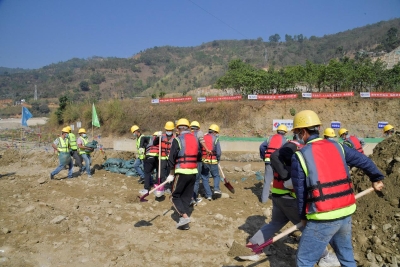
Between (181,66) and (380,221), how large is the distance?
425ft

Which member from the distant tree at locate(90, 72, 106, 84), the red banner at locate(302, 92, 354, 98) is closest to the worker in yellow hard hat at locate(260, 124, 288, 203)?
the red banner at locate(302, 92, 354, 98)

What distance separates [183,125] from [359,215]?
348 centimetres

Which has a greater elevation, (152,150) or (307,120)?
(307,120)

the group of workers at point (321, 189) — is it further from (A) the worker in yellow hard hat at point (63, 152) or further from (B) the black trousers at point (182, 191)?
(A) the worker in yellow hard hat at point (63, 152)

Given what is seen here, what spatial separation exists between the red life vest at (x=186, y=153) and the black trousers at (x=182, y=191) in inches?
7.2

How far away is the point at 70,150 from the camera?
1012 cm

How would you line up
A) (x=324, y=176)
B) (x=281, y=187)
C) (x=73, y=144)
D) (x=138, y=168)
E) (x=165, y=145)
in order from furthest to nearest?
(x=73, y=144) < (x=138, y=168) < (x=165, y=145) < (x=281, y=187) < (x=324, y=176)

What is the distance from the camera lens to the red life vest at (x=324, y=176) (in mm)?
2715

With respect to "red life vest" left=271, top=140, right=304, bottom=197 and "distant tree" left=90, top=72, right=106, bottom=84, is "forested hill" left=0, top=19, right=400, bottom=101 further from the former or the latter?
"red life vest" left=271, top=140, right=304, bottom=197

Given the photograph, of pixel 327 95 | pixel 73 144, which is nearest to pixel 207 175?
pixel 73 144

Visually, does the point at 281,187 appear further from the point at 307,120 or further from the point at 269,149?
the point at 269,149

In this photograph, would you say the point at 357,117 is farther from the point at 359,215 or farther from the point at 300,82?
the point at 359,215

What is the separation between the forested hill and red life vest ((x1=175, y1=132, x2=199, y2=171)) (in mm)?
83766

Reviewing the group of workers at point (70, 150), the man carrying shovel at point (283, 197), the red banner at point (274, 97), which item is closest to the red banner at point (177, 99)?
the red banner at point (274, 97)
